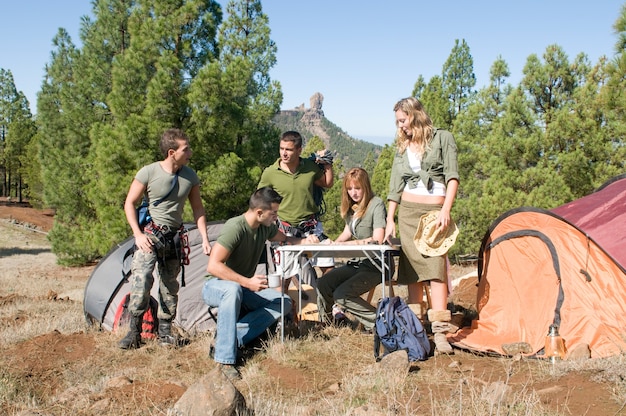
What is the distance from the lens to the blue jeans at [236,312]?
14.4ft

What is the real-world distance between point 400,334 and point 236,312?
1.27 metres

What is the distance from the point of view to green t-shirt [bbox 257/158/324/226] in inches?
229

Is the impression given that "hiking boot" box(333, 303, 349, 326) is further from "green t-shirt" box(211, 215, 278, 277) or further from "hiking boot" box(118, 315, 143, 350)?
"hiking boot" box(118, 315, 143, 350)

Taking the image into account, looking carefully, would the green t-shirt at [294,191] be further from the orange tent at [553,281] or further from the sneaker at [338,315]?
the orange tent at [553,281]

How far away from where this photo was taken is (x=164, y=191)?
16.6 ft

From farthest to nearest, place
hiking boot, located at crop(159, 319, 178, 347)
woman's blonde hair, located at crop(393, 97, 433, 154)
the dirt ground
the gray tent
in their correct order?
1. the gray tent
2. hiking boot, located at crop(159, 319, 178, 347)
3. woman's blonde hair, located at crop(393, 97, 433, 154)
4. the dirt ground

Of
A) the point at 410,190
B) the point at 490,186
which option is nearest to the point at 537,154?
the point at 490,186

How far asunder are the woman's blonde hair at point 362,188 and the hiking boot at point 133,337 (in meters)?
2.12

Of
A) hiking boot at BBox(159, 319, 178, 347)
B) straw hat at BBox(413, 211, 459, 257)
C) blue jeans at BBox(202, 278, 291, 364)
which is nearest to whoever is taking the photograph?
blue jeans at BBox(202, 278, 291, 364)

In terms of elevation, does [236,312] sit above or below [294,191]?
below

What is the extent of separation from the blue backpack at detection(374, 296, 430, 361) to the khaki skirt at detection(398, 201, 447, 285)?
433mm

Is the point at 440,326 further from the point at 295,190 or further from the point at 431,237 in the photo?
the point at 295,190

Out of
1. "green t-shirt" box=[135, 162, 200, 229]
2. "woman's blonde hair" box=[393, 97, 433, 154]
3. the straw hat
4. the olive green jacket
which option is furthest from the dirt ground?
"woman's blonde hair" box=[393, 97, 433, 154]

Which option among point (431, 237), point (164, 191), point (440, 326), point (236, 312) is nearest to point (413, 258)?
point (431, 237)
